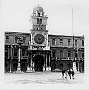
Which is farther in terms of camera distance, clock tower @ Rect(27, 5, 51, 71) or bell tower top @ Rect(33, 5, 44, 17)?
clock tower @ Rect(27, 5, 51, 71)

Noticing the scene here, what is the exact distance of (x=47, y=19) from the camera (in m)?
5.19

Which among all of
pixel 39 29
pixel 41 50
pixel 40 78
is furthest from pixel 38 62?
pixel 39 29

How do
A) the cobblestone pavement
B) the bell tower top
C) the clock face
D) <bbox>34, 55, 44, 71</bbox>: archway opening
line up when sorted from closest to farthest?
the cobblestone pavement < the bell tower top < <bbox>34, 55, 44, 71</bbox>: archway opening < the clock face

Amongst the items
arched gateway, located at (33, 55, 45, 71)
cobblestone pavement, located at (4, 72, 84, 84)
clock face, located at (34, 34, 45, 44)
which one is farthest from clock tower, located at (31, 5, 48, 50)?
cobblestone pavement, located at (4, 72, 84, 84)

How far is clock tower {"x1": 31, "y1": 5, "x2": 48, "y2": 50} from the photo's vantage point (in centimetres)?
519

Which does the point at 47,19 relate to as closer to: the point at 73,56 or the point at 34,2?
the point at 34,2

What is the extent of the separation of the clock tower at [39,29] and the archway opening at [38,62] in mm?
185

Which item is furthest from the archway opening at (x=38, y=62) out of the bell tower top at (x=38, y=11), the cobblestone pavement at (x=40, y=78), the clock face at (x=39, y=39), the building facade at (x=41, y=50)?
the bell tower top at (x=38, y=11)

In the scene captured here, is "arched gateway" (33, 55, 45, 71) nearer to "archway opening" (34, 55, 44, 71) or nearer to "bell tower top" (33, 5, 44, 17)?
"archway opening" (34, 55, 44, 71)

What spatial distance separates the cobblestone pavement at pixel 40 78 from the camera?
4.86 m

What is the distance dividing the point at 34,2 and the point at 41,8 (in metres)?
0.16

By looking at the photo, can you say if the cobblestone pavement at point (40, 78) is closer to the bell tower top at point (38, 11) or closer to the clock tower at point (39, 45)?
the clock tower at point (39, 45)

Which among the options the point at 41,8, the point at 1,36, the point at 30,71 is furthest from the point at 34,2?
the point at 30,71

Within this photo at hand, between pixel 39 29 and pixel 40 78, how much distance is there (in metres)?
0.94
